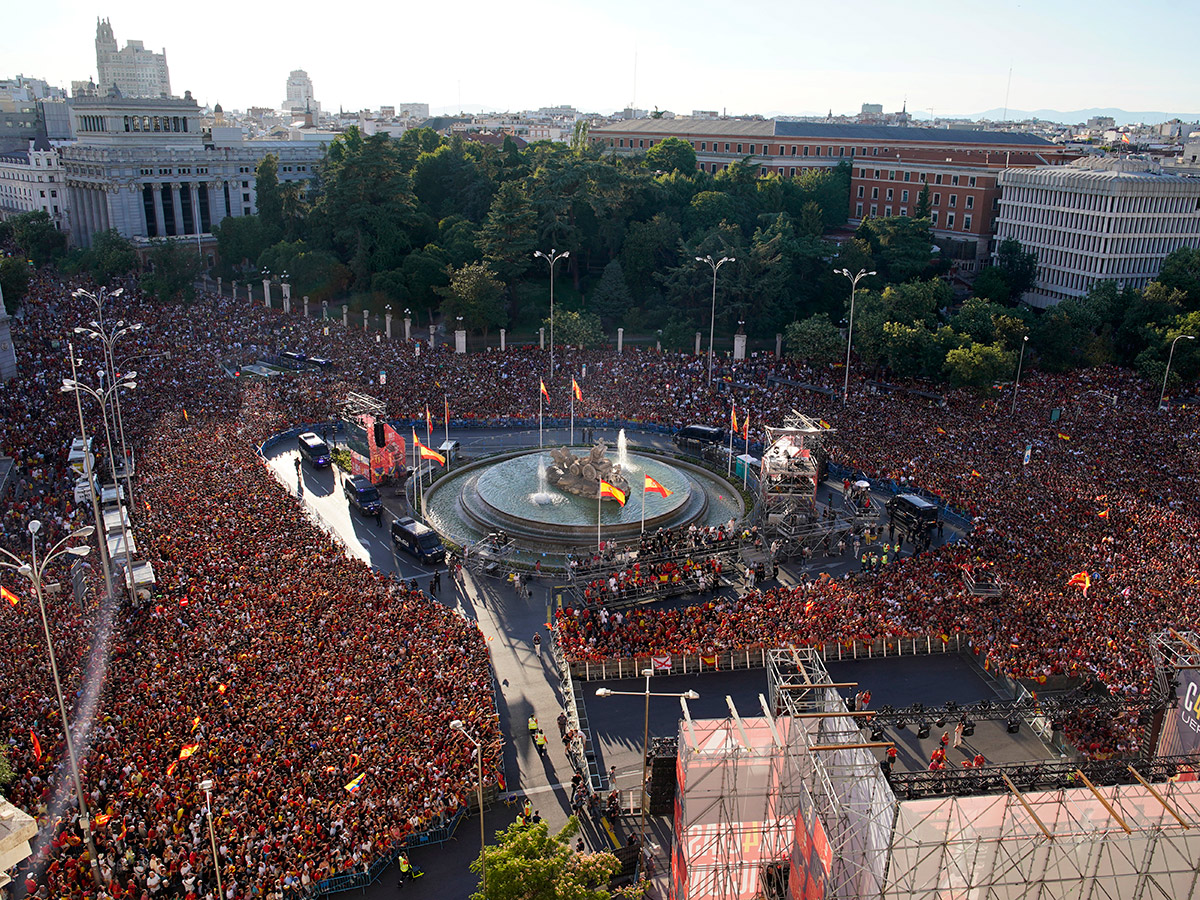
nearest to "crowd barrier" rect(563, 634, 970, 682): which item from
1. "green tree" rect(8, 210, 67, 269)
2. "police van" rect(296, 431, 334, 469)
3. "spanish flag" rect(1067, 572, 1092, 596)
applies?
"spanish flag" rect(1067, 572, 1092, 596)

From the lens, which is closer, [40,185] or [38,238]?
[38,238]

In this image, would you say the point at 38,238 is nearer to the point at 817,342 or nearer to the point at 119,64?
the point at 817,342

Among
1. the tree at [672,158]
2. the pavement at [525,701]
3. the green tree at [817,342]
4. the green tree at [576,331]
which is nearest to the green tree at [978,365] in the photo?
the green tree at [817,342]

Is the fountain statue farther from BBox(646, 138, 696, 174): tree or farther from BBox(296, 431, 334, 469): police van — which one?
BBox(646, 138, 696, 174): tree

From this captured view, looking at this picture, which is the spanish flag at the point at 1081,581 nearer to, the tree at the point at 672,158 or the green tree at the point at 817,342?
the green tree at the point at 817,342

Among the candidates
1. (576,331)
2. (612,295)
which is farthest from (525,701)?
(612,295)
